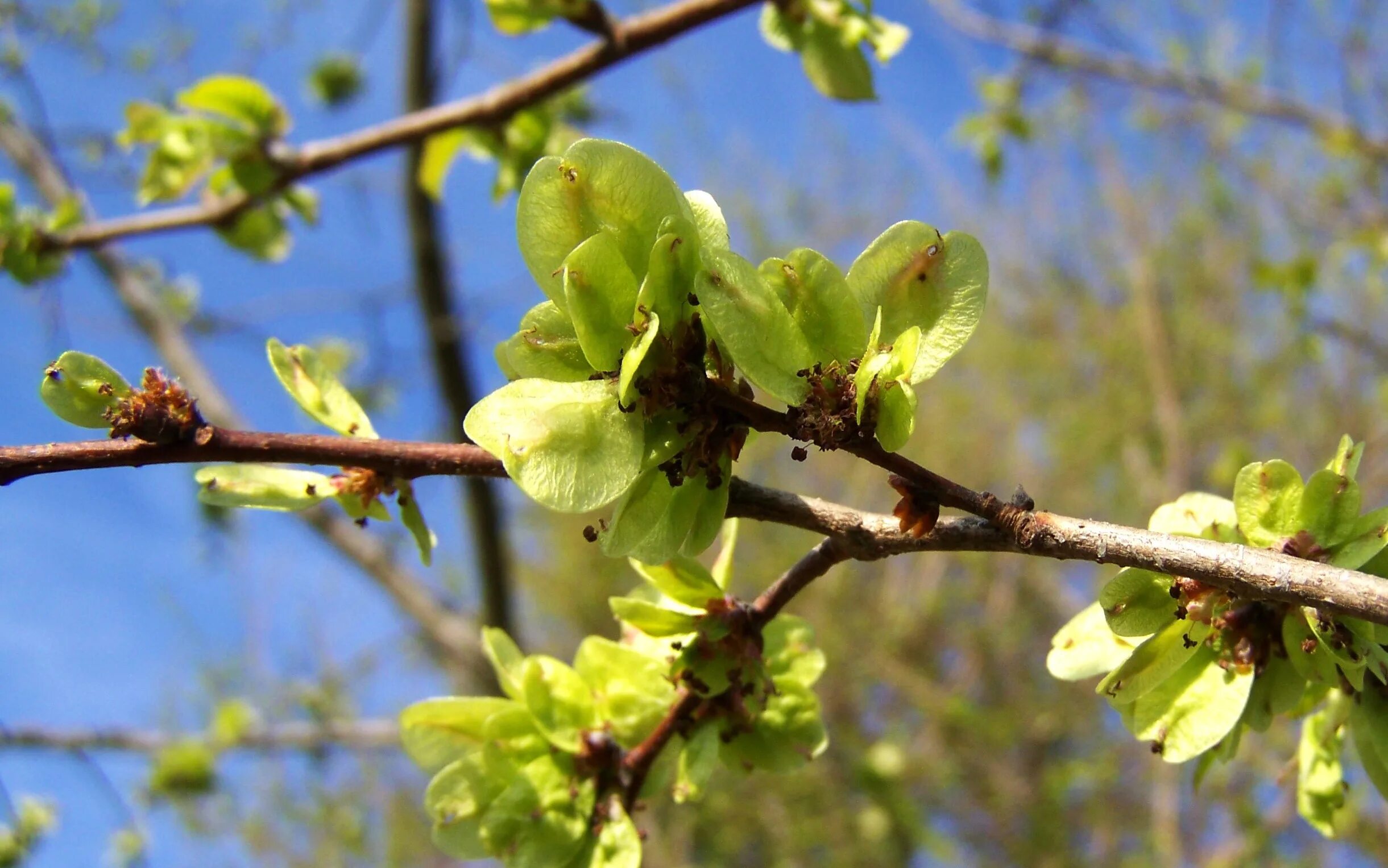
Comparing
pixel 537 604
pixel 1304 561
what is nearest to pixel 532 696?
pixel 1304 561

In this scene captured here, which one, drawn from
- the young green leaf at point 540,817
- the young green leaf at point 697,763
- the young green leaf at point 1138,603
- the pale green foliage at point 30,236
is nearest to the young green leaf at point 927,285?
the young green leaf at point 1138,603

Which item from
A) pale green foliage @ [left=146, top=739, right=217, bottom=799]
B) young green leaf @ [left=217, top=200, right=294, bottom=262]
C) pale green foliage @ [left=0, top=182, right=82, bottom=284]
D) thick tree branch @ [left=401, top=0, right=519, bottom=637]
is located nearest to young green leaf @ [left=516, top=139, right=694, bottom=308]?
pale green foliage @ [left=0, top=182, right=82, bottom=284]

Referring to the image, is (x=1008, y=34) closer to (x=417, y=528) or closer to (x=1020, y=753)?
(x=417, y=528)

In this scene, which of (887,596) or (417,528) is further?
(887,596)

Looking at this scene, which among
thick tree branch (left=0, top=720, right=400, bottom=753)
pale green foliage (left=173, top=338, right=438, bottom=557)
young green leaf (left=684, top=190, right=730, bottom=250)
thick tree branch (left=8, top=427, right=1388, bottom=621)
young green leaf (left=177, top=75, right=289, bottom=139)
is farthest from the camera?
thick tree branch (left=0, top=720, right=400, bottom=753)

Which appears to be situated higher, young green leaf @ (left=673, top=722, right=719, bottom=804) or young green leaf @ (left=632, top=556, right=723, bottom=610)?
young green leaf @ (left=632, top=556, right=723, bottom=610)

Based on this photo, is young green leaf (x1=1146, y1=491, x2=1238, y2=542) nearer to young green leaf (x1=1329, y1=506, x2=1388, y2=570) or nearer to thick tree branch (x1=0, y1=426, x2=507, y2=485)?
young green leaf (x1=1329, y1=506, x2=1388, y2=570)

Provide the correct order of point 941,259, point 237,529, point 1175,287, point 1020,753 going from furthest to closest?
point 1175,287
point 1020,753
point 237,529
point 941,259
